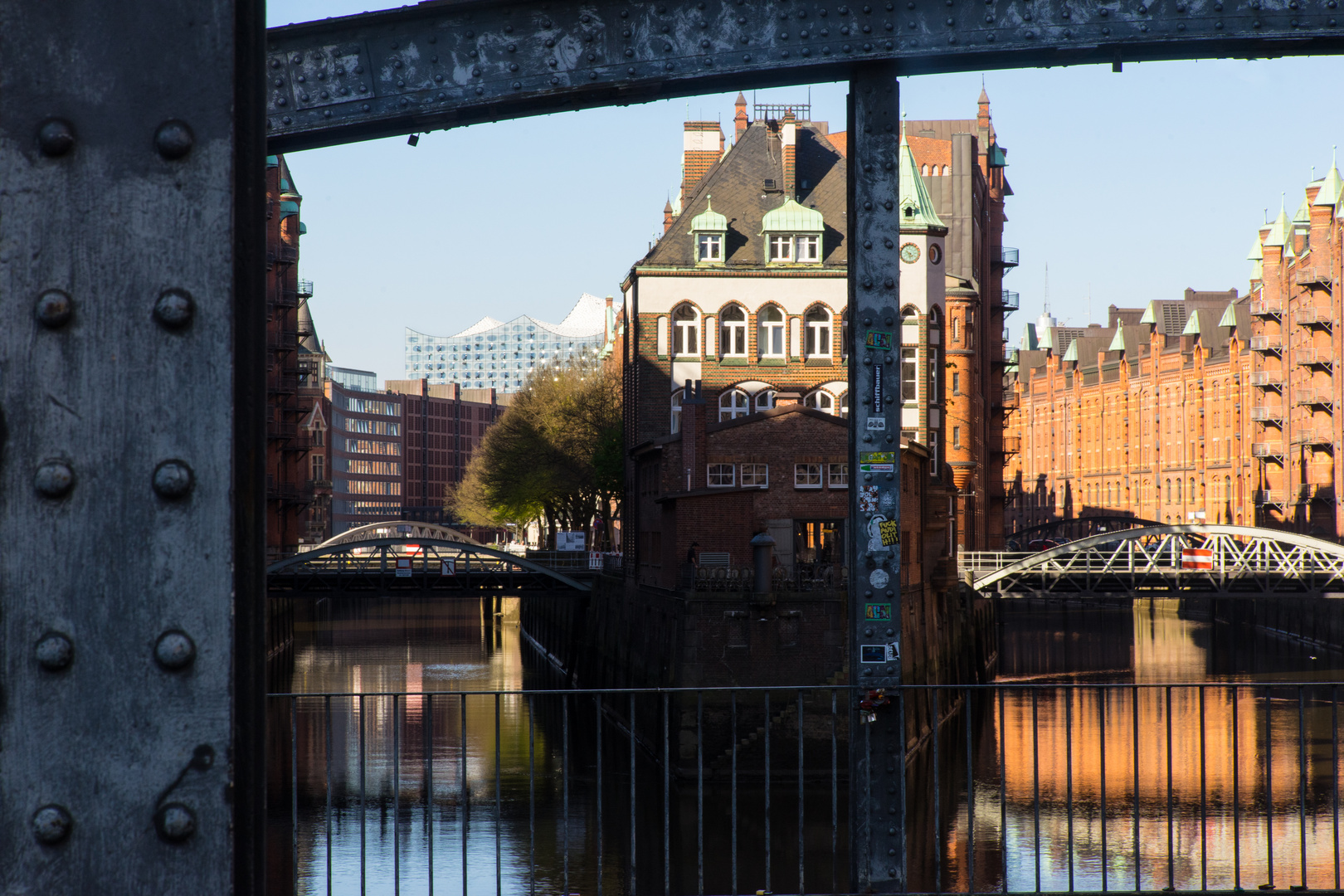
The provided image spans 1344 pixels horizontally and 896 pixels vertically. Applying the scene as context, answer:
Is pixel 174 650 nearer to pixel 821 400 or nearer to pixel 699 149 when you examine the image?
pixel 821 400

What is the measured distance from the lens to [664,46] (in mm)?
5543

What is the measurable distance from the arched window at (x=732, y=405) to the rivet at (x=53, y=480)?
148 ft

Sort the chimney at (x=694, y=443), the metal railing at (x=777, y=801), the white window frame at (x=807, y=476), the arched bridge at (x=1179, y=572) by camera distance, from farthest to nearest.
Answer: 1. the arched bridge at (x=1179, y=572)
2. the chimney at (x=694, y=443)
3. the white window frame at (x=807, y=476)
4. the metal railing at (x=777, y=801)

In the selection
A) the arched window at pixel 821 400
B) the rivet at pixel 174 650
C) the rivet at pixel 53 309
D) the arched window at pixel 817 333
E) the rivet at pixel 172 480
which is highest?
the arched window at pixel 817 333

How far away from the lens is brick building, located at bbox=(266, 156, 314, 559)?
57.4m

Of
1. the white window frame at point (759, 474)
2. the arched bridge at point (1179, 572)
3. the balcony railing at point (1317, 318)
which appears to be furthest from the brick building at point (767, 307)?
the balcony railing at point (1317, 318)

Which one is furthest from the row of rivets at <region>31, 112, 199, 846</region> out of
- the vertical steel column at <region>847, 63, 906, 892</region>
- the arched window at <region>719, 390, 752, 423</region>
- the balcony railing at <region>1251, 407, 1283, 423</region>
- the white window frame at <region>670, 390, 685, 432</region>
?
the balcony railing at <region>1251, 407, 1283, 423</region>

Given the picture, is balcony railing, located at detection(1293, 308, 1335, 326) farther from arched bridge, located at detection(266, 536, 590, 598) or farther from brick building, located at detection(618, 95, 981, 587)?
arched bridge, located at detection(266, 536, 590, 598)

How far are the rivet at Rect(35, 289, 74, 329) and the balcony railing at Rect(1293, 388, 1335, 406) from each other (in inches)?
2681

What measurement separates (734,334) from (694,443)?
11.4m

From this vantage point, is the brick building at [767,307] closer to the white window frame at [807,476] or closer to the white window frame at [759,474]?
the white window frame at [759,474]

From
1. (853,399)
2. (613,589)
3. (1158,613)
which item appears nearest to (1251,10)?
(853,399)

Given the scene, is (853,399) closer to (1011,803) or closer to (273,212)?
(1011,803)

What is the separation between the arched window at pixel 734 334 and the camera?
154ft
